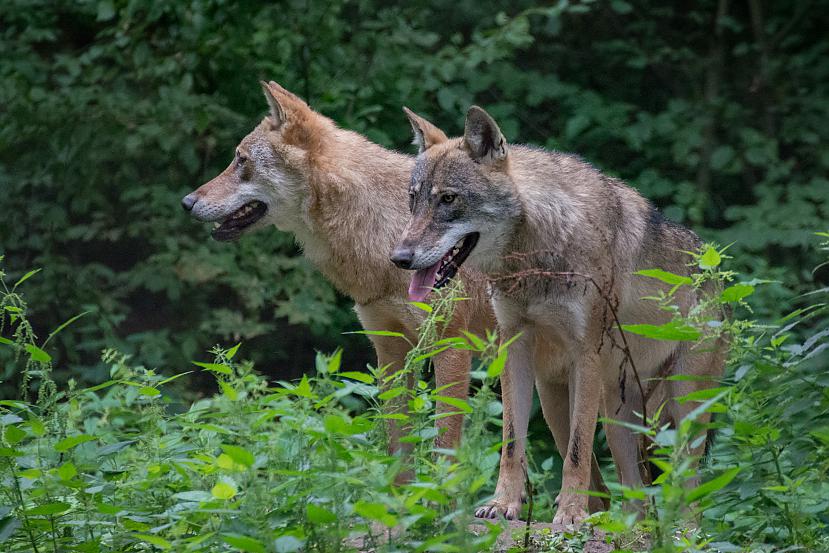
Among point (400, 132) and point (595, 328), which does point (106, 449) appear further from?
point (400, 132)

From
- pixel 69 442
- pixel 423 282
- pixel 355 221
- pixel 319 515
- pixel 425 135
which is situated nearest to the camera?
pixel 319 515

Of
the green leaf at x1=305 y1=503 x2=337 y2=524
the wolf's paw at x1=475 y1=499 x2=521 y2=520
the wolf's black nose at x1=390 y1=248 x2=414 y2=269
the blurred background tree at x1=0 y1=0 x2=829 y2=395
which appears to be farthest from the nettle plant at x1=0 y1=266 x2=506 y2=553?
the blurred background tree at x1=0 y1=0 x2=829 y2=395

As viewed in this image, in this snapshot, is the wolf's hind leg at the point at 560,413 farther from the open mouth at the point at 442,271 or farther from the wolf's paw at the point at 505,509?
the open mouth at the point at 442,271

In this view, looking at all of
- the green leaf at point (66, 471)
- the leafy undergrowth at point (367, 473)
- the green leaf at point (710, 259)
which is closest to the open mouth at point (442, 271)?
the leafy undergrowth at point (367, 473)

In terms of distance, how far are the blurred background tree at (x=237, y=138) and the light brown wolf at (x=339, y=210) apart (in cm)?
216

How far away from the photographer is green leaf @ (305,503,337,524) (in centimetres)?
263

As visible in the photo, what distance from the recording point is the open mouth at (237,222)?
5.40 metres

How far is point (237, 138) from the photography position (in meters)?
8.19

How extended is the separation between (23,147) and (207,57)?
170 centimetres

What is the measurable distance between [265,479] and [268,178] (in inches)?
93.2

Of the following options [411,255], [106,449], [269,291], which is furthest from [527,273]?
[269,291]

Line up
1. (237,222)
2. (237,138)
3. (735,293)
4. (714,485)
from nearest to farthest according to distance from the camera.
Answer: (714,485), (735,293), (237,222), (237,138)

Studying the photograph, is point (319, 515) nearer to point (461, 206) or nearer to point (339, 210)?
point (461, 206)

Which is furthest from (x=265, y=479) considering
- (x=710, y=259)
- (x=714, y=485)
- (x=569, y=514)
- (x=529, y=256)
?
(x=529, y=256)
